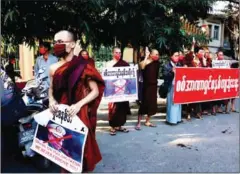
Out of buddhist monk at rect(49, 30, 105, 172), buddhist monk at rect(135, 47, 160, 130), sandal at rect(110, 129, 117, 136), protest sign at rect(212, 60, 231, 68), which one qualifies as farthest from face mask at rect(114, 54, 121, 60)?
protest sign at rect(212, 60, 231, 68)

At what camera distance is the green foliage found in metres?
4.54

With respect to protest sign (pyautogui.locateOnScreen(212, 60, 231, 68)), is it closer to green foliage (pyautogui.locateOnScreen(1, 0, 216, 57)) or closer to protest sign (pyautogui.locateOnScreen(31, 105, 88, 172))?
green foliage (pyautogui.locateOnScreen(1, 0, 216, 57))

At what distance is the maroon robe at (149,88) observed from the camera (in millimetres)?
6660

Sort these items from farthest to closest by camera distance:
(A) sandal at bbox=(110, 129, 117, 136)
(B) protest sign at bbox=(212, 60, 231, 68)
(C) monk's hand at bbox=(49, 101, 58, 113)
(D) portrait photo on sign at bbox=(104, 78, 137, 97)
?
(B) protest sign at bbox=(212, 60, 231, 68) < (D) portrait photo on sign at bbox=(104, 78, 137, 97) < (A) sandal at bbox=(110, 129, 117, 136) < (C) monk's hand at bbox=(49, 101, 58, 113)

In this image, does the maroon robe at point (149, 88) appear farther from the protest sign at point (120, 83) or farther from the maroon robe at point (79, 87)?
the maroon robe at point (79, 87)

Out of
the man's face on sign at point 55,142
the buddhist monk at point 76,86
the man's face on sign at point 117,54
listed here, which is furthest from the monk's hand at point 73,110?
the man's face on sign at point 117,54

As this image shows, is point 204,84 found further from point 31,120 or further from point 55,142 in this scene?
point 55,142

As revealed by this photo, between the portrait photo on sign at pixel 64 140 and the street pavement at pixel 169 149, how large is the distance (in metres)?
0.93

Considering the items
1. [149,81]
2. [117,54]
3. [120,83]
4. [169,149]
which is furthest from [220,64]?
[169,149]

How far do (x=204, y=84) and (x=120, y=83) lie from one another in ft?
8.05

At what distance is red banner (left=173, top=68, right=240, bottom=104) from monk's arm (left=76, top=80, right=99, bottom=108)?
12.9 feet

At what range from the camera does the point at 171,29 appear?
5.67m

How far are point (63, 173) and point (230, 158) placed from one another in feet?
8.27

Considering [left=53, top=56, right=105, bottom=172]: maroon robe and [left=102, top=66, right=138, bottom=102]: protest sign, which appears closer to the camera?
[left=53, top=56, right=105, bottom=172]: maroon robe
